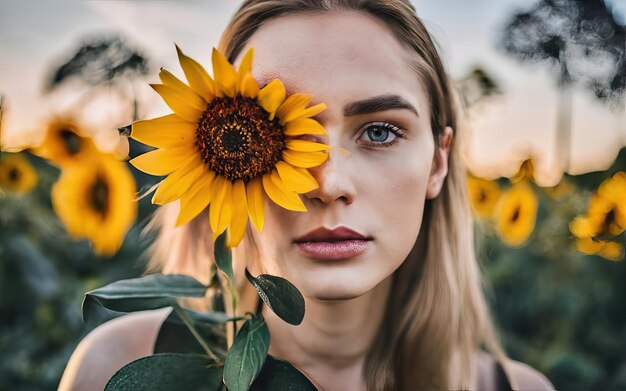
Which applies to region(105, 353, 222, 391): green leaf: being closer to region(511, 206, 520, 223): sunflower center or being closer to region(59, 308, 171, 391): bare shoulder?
region(59, 308, 171, 391): bare shoulder

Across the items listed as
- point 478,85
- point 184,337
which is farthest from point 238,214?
point 478,85

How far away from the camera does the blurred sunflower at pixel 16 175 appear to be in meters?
1.07

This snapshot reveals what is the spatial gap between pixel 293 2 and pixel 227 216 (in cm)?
20

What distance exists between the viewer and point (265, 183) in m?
0.57

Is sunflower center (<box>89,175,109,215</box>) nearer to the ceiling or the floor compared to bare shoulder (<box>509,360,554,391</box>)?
nearer to the ceiling

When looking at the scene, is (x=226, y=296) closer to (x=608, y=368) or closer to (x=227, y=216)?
(x=227, y=216)

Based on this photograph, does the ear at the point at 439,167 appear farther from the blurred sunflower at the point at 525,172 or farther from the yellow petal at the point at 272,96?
the blurred sunflower at the point at 525,172

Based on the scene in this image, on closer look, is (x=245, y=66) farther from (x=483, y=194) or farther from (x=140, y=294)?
(x=483, y=194)

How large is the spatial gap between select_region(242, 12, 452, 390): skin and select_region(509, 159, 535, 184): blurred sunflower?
0.48 metres

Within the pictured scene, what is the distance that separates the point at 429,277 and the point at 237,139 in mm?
307

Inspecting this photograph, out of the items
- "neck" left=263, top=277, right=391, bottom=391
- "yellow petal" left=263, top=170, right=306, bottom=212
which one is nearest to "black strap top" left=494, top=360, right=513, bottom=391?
"neck" left=263, top=277, right=391, bottom=391

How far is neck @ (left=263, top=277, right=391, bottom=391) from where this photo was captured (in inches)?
27.7

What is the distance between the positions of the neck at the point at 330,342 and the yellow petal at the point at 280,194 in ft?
0.56

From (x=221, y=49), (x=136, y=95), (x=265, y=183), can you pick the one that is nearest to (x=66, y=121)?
(x=136, y=95)
